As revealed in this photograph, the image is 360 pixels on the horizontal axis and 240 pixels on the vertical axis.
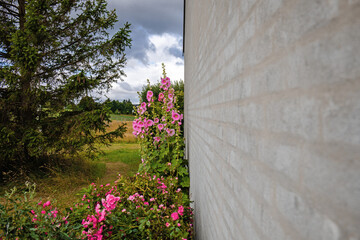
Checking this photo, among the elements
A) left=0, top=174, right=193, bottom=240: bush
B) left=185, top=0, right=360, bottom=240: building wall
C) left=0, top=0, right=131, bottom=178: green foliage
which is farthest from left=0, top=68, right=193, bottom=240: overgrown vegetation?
left=0, top=0, right=131, bottom=178: green foliage

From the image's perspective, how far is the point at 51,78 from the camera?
31.6ft

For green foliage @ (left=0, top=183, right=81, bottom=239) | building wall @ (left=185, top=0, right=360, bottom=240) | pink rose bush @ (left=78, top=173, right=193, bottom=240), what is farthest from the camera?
pink rose bush @ (left=78, top=173, right=193, bottom=240)

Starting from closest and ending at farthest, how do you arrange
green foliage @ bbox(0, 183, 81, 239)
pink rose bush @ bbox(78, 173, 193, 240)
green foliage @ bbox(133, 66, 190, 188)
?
1. green foliage @ bbox(0, 183, 81, 239)
2. pink rose bush @ bbox(78, 173, 193, 240)
3. green foliage @ bbox(133, 66, 190, 188)

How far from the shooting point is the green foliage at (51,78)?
27.3 ft

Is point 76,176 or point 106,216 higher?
point 106,216

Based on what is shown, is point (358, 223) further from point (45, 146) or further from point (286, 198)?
point (45, 146)

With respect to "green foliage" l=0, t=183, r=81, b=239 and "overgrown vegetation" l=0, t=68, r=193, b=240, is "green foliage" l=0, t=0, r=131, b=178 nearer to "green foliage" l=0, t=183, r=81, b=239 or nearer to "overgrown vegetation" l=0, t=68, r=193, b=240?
"overgrown vegetation" l=0, t=68, r=193, b=240

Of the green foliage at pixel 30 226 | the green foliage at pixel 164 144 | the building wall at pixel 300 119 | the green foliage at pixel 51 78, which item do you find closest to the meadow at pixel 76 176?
the green foliage at pixel 51 78

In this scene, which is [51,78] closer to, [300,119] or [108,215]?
[108,215]

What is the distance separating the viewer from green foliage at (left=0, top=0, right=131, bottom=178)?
8312 mm

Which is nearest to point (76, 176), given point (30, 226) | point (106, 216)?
point (106, 216)

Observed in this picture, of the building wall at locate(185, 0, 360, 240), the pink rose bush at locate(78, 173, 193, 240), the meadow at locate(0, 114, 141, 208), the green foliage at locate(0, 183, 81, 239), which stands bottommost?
the meadow at locate(0, 114, 141, 208)

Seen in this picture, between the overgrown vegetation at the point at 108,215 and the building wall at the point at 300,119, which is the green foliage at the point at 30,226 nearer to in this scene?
the overgrown vegetation at the point at 108,215

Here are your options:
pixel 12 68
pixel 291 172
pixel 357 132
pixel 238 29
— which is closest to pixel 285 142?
pixel 291 172
